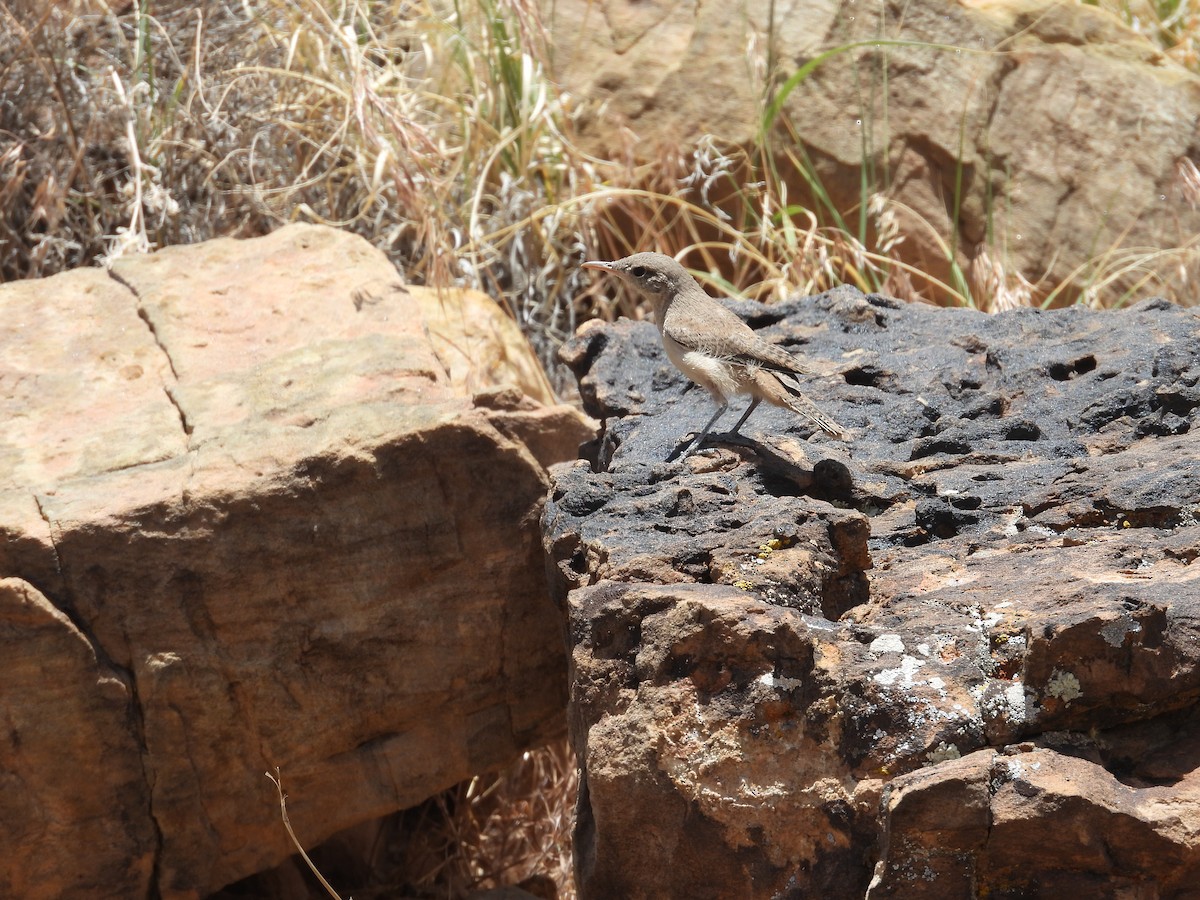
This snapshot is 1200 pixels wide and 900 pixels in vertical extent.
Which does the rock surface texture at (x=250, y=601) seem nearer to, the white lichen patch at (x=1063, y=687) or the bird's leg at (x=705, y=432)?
the bird's leg at (x=705, y=432)

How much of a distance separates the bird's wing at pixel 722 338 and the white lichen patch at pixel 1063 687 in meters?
1.56

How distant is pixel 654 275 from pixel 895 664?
93.9 inches

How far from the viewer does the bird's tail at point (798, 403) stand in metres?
3.96

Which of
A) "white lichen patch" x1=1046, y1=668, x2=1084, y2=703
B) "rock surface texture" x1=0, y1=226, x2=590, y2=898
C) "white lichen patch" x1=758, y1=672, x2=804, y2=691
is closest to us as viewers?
"white lichen patch" x1=1046, y1=668, x2=1084, y2=703

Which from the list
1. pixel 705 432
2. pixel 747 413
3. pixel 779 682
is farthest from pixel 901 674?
pixel 747 413

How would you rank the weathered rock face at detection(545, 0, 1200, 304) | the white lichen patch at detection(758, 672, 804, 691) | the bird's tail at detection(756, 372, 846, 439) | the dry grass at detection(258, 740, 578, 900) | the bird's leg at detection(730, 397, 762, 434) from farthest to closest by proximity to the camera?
the weathered rock face at detection(545, 0, 1200, 304) < the dry grass at detection(258, 740, 578, 900) < the bird's leg at detection(730, 397, 762, 434) < the bird's tail at detection(756, 372, 846, 439) < the white lichen patch at detection(758, 672, 804, 691)

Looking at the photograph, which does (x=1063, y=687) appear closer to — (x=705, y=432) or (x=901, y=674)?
(x=901, y=674)

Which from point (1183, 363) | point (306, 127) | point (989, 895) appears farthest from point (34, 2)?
point (989, 895)

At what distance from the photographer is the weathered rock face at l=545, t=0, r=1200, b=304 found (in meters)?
6.95

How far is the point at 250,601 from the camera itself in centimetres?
396

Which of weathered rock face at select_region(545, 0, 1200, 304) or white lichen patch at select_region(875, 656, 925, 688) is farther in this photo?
weathered rock face at select_region(545, 0, 1200, 304)

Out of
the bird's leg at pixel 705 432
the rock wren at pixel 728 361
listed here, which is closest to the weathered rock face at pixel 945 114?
the rock wren at pixel 728 361

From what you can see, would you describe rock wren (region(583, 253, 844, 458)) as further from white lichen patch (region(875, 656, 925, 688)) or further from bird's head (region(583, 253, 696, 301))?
white lichen patch (region(875, 656, 925, 688))

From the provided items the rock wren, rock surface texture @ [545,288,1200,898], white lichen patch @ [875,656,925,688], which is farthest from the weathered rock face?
white lichen patch @ [875,656,925,688]
